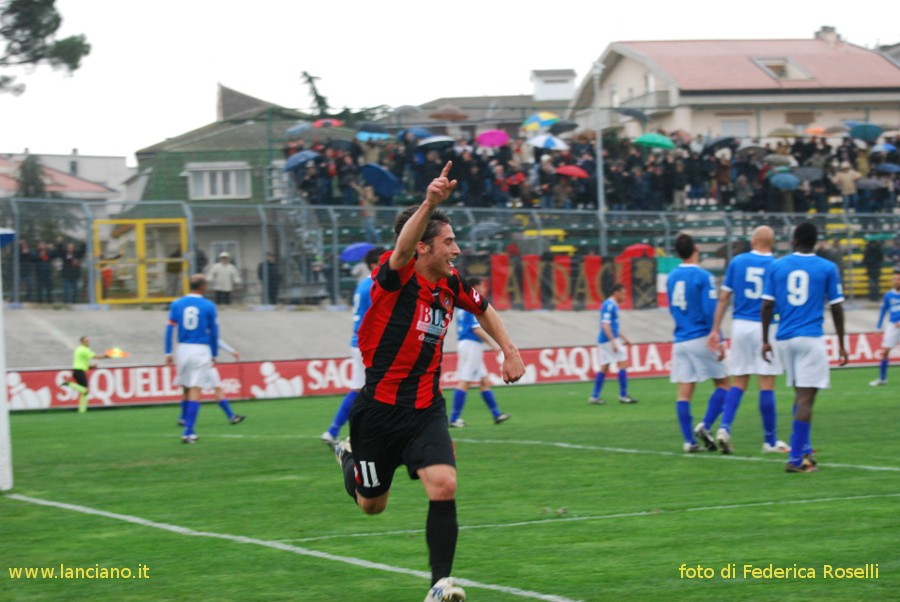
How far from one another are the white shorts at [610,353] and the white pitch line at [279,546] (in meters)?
13.7

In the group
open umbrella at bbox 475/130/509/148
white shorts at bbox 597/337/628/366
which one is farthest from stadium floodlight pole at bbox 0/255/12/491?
open umbrella at bbox 475/130/509/148

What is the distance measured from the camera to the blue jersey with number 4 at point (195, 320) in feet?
57.4

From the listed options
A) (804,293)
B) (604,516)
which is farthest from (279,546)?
(804,293)

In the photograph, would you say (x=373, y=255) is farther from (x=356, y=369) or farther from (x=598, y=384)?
(x=598, y=384)

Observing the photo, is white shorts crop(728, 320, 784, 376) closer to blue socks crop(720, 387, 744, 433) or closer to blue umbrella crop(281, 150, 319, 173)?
blue socks crop(720, 387, 744, 433)

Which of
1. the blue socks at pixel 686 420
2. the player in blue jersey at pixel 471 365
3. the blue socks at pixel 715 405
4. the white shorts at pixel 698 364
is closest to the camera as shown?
the white shorts at pixel 698 364

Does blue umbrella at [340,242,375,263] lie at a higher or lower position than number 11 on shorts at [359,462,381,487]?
higher

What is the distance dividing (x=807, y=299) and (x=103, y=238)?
23.4 m

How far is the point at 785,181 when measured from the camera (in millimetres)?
39594

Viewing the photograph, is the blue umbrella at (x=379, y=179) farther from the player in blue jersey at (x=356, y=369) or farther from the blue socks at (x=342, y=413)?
the blue socks at (x=342, y=413)

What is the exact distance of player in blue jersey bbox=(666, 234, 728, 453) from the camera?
13.6 metres

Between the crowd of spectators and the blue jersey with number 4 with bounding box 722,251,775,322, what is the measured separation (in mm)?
22777

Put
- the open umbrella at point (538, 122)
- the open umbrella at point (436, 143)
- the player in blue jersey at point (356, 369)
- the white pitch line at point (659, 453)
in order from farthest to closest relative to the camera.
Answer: the open umbrella at point (538, 122) < the open umbrella at point (436, 143) < the player in blue jersey at point (356, 369) < the white pitch line at point (659, 453)

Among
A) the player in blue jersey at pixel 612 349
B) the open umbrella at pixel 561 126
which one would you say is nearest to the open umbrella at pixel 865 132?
the open umbrella at pixel 561 126
